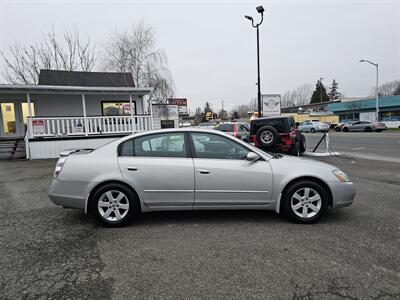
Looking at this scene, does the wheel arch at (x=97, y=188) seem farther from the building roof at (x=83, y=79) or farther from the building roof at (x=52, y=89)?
the building roof at (x=83, y=79)

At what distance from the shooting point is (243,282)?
271 cm

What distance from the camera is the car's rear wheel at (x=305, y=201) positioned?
412cm

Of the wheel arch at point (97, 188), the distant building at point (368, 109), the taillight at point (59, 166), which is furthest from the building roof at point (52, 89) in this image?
the distant building at point (368, 109)

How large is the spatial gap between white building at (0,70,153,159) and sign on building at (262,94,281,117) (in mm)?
8407

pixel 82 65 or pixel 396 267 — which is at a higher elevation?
pixel 82 65

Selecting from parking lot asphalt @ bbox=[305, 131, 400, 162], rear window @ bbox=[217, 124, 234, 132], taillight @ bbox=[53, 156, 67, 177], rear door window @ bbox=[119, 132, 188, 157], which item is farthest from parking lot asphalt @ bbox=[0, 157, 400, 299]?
rear window @ bbox=[217, 124, 234, 132]

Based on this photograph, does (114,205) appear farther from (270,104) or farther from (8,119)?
(270,104)

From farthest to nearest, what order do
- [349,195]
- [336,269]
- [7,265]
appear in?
[349,195] < [7,265] < [336,269]

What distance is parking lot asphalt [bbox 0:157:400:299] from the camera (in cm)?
261

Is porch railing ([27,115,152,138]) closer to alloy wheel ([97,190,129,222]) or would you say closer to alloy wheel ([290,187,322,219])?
alloy wheel ([97,190,129,222])

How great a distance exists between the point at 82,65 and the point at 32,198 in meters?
25.4

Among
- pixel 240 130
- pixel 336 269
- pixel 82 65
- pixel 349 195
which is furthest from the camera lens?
pixel 82 65

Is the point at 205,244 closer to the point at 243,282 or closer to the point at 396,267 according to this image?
the point at 243,282

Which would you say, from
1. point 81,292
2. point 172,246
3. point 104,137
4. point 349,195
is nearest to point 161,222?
point 172,246
